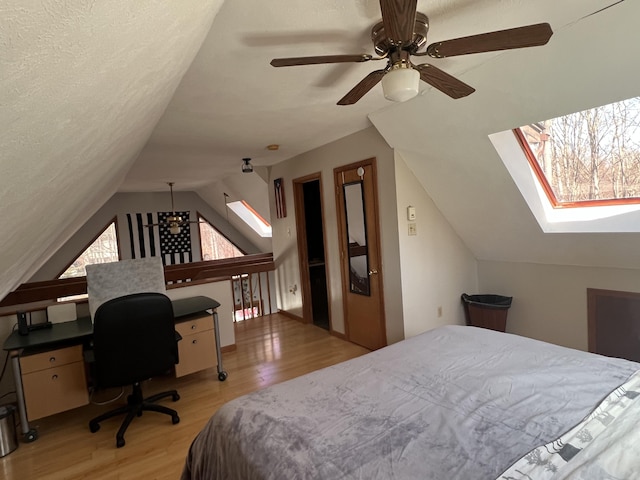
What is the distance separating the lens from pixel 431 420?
139cm

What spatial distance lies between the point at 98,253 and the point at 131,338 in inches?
258

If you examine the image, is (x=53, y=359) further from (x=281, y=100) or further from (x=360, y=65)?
(x=360, y=65)

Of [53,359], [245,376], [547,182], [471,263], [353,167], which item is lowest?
[245,376]

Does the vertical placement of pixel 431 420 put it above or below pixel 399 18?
below

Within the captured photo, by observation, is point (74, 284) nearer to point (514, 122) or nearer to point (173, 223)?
point (173, 223)

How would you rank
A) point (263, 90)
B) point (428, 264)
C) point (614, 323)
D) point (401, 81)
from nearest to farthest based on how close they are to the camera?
point (401, 81) < point (263, 90) < point (614, 323) < point (428, 264)

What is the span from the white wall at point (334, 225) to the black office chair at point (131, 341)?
2119 millimetres

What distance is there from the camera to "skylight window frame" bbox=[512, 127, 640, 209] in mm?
2681

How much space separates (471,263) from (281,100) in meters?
2.88

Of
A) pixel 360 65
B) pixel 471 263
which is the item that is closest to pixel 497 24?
pixel 360 65

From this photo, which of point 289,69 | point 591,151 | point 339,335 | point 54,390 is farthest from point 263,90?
point 339,335

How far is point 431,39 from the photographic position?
1.94m

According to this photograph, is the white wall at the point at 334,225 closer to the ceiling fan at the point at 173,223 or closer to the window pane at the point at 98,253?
the ceiling fan at the point at 173,223

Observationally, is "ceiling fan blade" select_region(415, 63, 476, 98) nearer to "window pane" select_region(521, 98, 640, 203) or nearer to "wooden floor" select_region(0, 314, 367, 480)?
"window pane" select_region(521, 98, 640, 203)
